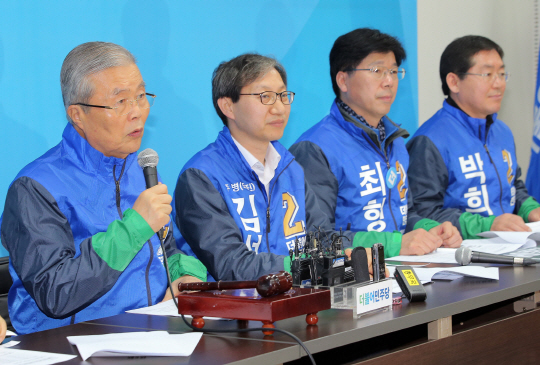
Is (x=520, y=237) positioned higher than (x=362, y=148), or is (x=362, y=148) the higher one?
(x=362, y=148)

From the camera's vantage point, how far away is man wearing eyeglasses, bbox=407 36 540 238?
11.6 feet

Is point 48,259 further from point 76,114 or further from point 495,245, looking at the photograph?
point 495,245

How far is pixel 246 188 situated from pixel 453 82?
1.86 meters

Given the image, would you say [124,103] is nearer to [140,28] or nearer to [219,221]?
[219,221]

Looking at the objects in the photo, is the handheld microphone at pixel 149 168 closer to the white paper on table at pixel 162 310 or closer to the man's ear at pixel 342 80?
the white paper on table at pixel 162 310

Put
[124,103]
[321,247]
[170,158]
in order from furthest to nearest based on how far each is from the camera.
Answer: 1. [170,158]
2. [124,103]
3. [321,247]

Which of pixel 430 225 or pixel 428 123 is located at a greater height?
pixel 428 123

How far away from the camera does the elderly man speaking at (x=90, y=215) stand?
1.81 meters

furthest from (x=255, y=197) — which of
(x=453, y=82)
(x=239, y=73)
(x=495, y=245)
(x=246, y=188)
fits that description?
(x=453, y=82)

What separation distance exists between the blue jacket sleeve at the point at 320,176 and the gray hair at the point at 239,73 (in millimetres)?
457

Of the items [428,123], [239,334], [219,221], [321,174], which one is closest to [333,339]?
[239,334]

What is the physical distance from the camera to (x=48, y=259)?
1820 millimetres

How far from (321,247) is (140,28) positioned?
5.92 feet

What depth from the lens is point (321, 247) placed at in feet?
5.72
